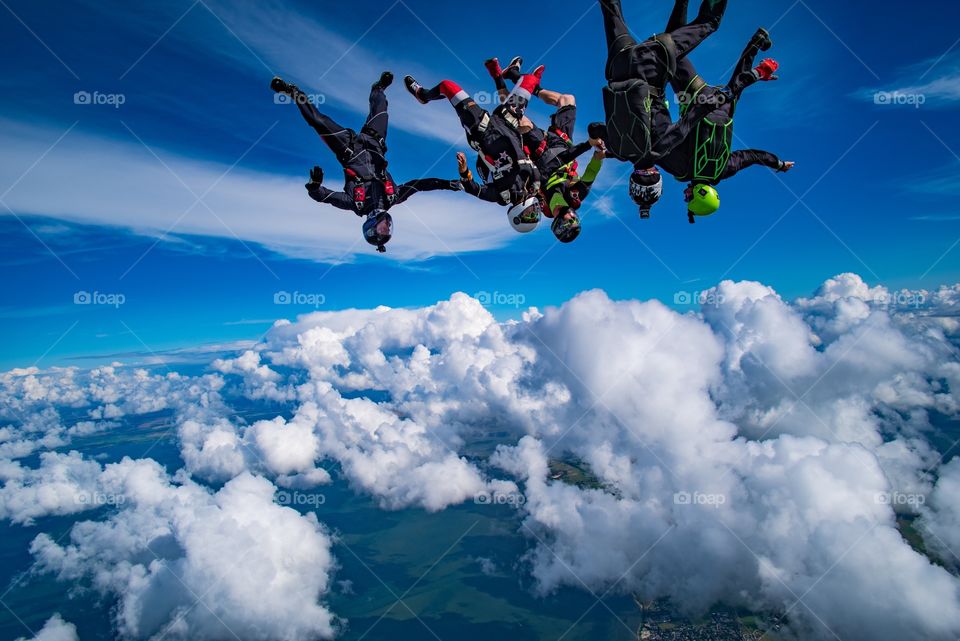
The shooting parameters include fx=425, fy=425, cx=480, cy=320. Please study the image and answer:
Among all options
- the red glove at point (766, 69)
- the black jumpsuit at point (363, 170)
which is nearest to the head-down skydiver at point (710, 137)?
the red glove at point (766, 69)

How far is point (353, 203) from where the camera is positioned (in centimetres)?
707

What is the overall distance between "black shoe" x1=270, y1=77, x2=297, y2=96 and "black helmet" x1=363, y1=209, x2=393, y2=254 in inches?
80.9

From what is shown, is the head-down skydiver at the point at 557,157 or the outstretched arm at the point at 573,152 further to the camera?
the head-down skydiver at the point at 557,157

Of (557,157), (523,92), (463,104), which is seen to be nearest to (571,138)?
(557,157)

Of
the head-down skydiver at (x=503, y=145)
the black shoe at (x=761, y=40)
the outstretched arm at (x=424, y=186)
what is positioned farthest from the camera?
the outstretched arm at (x=424, y=186)

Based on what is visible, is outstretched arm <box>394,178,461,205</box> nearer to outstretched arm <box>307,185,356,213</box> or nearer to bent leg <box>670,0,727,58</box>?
outstretched arm <box>307,185,356,213</box>

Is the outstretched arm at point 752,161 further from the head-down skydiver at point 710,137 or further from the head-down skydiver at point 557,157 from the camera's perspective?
the head-down skydiver at point 557,157

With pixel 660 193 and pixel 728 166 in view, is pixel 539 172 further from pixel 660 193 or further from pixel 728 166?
pixel 728 166

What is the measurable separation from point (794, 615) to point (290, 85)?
921 ft

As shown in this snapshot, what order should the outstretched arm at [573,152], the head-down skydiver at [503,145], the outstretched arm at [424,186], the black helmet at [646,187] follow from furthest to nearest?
1. the outstretched arm at [424,186]
2. the head-down skydiver at [503,145]
3. the outstretched arm at [573,152]
4. the black helmet at [646,187]

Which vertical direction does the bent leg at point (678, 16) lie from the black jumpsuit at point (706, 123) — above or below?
above

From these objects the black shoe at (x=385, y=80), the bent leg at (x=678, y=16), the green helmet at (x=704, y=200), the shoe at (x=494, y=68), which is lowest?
the green helmet at (x=704, y=200)

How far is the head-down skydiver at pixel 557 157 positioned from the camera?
6.58 m

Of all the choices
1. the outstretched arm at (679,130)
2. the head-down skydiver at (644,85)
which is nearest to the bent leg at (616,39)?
the head-down skydiver at (644,85)
